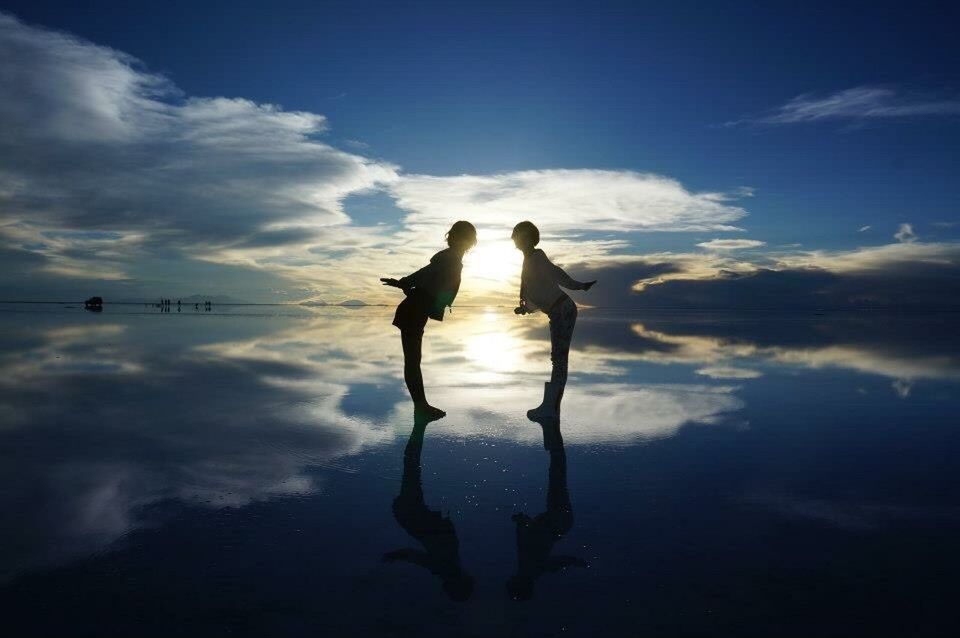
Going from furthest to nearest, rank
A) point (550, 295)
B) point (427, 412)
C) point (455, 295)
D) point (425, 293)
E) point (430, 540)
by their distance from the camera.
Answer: point (455, 295) → point (550, 295) → point (425, 293) → point (427, 412) → point (430, 540)

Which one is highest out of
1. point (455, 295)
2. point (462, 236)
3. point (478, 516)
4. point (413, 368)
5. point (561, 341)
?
point (462, 236)

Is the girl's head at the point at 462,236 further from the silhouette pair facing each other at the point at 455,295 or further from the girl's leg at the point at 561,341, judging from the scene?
the girl's leg at the point at 561,341

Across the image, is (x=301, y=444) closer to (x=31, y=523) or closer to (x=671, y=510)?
(x=31, y=523)

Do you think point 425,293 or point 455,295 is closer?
point 425,293

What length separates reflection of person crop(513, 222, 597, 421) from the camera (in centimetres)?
942

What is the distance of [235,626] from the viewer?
3230 mm

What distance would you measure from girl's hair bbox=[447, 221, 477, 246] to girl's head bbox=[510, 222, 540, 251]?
72 cm

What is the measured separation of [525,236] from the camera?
10008mm

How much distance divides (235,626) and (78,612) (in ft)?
2.92

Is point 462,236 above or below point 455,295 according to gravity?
above

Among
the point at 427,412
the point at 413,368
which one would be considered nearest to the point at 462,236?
the point at 413,368

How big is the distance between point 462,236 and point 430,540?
6.17 metres

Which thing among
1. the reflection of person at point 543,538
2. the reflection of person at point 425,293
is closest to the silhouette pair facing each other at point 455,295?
the reflection of person at point 425,293

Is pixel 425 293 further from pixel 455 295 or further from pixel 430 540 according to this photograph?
pixel 430 540
